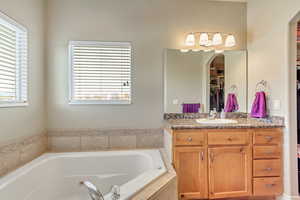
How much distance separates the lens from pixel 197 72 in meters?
2.80

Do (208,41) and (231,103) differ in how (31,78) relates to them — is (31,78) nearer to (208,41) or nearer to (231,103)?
(208,41)

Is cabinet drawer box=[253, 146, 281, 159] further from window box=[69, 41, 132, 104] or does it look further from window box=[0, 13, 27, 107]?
window box=[0, 13, 27, 107]

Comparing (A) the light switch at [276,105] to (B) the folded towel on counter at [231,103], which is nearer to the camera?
(A) the light switch at [276,105]

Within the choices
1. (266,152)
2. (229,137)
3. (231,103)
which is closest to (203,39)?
(231,103)

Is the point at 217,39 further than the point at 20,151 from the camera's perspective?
Yes

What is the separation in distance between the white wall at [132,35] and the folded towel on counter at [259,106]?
3.37ft

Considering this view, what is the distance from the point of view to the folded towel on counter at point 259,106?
2.48 meters

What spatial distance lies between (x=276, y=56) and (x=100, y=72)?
2.26 m

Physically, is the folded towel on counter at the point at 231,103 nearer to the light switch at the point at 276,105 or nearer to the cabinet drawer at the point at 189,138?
the light switch at the point at 276,105

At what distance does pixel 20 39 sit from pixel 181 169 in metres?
2.30

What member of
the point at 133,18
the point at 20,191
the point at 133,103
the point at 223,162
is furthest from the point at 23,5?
the point at 223,162

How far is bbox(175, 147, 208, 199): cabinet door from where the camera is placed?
219 cm

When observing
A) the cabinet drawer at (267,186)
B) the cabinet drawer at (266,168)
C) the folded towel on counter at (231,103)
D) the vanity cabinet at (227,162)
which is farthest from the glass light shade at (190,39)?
the cabinet drawer at (267,186)

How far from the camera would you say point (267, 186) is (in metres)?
2.25
